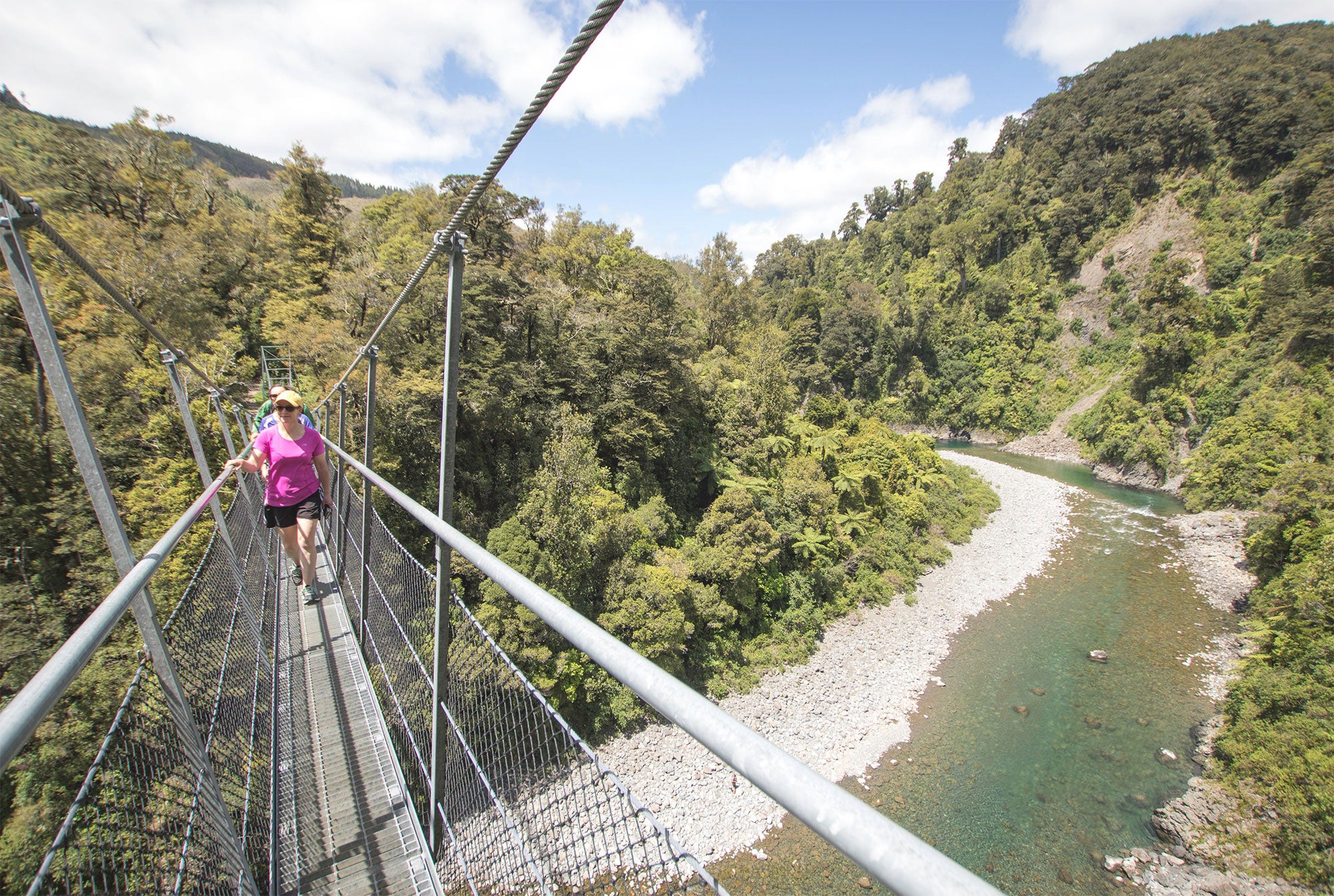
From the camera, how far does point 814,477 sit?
1745 centimetres

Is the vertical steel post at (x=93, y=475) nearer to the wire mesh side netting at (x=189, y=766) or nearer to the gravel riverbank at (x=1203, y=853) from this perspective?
the wire mesh side netting at (x=189, y=766)

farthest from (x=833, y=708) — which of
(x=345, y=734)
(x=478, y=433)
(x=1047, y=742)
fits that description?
(x=345, y=734)

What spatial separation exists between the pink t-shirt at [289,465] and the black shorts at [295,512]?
3 cm

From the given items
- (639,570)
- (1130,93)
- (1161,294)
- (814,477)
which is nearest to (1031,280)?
(1161,294)

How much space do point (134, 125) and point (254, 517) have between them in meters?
16.4

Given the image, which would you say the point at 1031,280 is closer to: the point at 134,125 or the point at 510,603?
the point at 510,603

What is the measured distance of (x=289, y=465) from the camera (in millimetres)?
3701

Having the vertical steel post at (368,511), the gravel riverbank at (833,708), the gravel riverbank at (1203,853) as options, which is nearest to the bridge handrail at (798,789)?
the vertical steel post at (368,511)

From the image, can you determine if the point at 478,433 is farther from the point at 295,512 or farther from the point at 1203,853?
the point at 1203,853

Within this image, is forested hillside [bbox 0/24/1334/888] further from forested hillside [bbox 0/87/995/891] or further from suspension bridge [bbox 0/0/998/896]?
suspension bridge [bbox 0/0/998/896]

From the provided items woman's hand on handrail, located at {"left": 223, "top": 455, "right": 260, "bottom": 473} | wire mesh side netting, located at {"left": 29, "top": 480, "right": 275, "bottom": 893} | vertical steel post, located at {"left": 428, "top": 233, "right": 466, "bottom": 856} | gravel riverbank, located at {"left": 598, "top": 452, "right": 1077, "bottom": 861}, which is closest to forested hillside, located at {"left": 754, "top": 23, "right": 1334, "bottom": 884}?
gravel riverbank, located at {"left": 598, "top": 452, "right": 1077, "bottom": 861}

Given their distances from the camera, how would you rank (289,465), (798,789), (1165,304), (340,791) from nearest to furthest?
(798,789), (340,791), (289,465), (1165,304)

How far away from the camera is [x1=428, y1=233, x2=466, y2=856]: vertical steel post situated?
1962 millimetres

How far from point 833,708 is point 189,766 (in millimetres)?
12212
